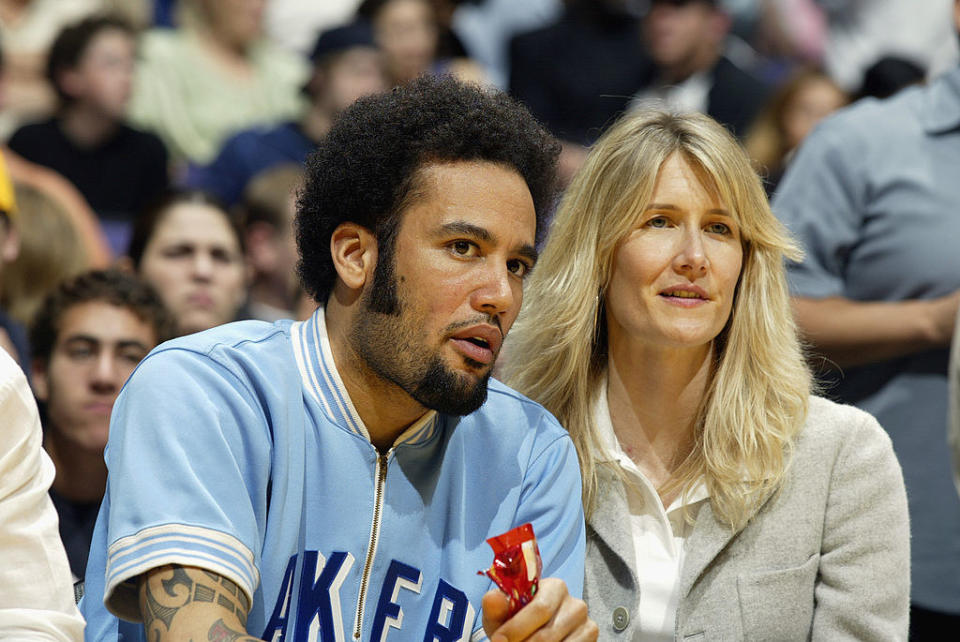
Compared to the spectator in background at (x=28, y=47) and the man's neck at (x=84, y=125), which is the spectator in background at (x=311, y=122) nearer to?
the man's neck at (x=84, y=125)

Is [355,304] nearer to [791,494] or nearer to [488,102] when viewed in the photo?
[488,102]

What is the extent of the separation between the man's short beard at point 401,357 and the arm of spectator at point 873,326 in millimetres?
1257

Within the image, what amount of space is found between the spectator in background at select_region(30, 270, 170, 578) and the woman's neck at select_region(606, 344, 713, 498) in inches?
61.0

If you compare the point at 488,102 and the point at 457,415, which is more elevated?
the point at 488,102

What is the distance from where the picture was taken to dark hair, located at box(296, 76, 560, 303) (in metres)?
2.36

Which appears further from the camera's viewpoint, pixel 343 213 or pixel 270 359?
pixel 343 213

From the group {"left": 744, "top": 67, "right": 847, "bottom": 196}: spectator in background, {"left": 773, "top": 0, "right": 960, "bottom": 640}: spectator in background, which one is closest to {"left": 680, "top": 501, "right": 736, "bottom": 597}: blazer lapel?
{"left": 773, "top": 0, "right": 960, "bottom": 640}: spectator in background

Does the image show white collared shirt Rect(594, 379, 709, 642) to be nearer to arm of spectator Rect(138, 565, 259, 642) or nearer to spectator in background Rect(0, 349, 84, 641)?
arm of spectator Rect(138, 565, 259, 642)

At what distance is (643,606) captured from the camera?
2.58 metres

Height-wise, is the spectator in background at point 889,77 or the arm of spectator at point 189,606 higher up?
the spectator in background at point 889,77

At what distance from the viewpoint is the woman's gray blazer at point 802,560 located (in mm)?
2512

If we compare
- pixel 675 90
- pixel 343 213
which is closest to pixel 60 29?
pixel 675 90

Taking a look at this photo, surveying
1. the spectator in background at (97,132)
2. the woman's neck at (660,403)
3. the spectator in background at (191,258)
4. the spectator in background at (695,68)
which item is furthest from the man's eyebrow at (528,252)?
the spectator in background at (695,68)

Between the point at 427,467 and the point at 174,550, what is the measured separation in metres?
0.56
